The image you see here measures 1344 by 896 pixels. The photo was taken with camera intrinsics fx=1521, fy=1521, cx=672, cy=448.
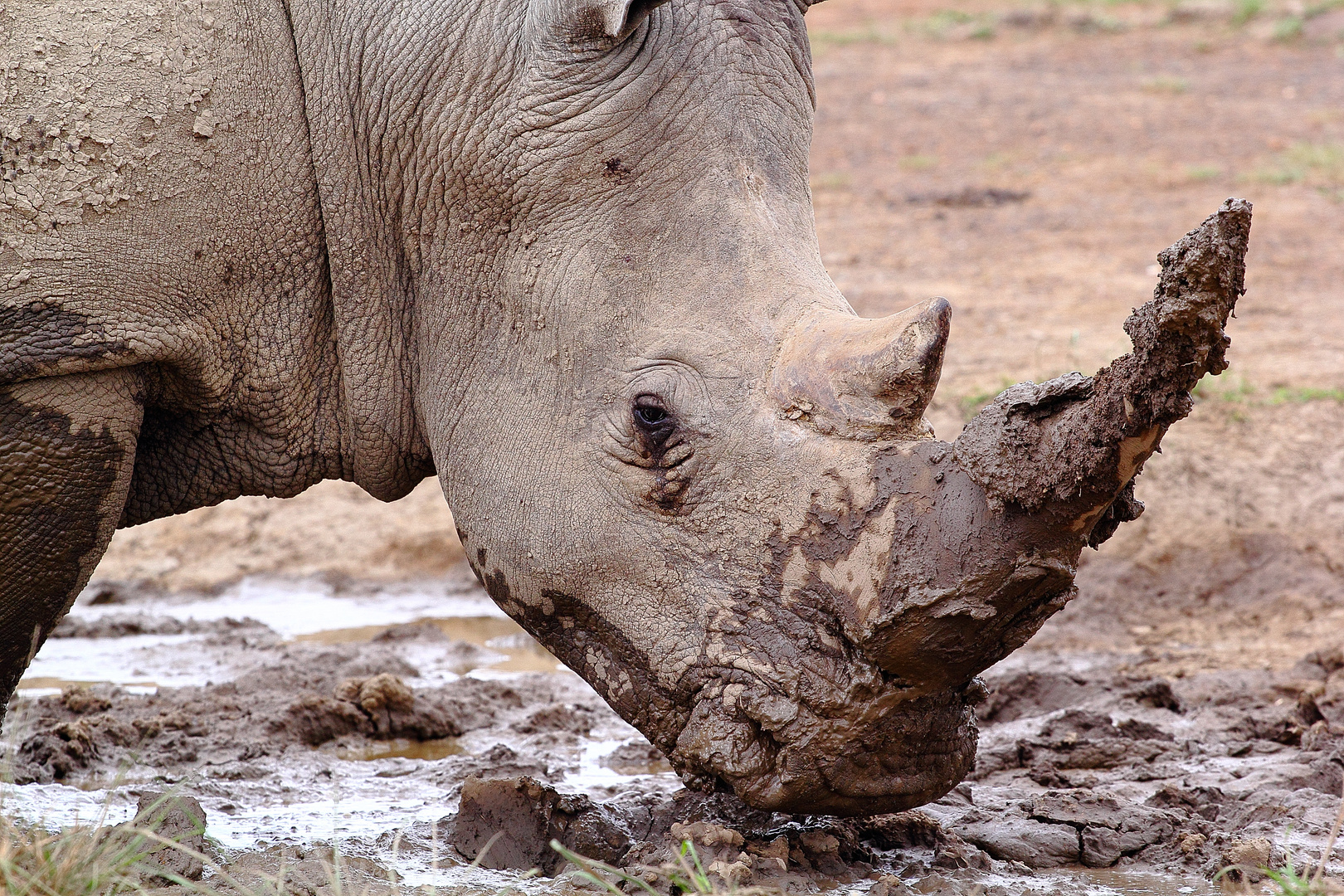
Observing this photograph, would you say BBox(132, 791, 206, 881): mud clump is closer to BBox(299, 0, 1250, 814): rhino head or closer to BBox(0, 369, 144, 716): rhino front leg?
BBox(0, 369, 144, 716): rhino front leg

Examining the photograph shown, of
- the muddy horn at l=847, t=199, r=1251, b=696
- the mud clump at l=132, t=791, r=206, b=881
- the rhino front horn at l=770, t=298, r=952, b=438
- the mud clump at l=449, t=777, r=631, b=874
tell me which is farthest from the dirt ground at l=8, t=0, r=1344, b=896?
the rhino front horn at l=770, t=298, r=952, b=438

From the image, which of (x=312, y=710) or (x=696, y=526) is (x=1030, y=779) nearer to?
(x=696, y=526)

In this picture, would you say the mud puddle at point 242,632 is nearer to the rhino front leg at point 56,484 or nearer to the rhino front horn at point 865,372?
the rhino front leg at point 56,484

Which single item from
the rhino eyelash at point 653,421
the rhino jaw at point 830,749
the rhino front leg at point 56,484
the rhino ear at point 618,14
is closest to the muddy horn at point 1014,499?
the rhino jaw at point 830,749

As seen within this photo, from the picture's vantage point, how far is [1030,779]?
4.45 meters

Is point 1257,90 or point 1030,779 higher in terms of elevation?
point 1257,90

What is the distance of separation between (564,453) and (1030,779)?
6.12 feet

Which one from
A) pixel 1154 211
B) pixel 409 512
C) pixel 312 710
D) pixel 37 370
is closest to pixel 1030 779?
pixel 312 710

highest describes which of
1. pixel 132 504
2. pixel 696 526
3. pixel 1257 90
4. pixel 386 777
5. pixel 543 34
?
pixel 1257 90

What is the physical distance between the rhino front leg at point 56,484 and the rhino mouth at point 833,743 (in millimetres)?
1459

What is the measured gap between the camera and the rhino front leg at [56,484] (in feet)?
11.2

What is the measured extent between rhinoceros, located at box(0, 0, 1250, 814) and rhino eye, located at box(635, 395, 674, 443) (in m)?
0.01

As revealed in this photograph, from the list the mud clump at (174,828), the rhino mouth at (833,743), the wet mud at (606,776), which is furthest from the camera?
the wet mud at (606,776)

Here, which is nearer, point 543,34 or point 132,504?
point 543,34
